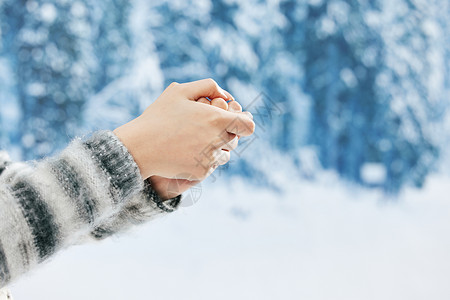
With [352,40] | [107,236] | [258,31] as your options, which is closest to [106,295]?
[107,236]

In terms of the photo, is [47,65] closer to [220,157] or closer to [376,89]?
[220,157]

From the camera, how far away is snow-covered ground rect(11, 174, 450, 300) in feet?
4.07

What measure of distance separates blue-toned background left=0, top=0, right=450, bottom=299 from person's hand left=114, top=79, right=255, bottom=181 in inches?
29.5

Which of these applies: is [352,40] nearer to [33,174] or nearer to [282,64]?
[282,64]

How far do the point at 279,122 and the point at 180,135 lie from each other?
1.02 m

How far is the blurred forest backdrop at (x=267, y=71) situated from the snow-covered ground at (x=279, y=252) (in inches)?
3.6

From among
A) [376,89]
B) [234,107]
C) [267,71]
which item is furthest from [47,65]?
[376,89]

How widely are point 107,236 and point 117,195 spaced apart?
0.18 metres

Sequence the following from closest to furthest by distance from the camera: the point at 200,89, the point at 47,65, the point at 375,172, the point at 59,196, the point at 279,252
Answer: the point at 59,196
the point at 200,89
the point at 47,65
the point at 279,252
the point at 375,172

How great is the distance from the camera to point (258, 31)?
1415 millimetres

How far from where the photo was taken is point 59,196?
1.28ft

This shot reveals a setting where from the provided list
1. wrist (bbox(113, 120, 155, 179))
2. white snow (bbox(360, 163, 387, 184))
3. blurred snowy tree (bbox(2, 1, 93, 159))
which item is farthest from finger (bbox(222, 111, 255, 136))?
white snow (bbox(360, 163, 387, 184))

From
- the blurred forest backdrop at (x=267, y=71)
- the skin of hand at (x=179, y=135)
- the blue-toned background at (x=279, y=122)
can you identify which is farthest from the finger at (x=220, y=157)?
the blurred forest backdrop at (x=267, y=71)

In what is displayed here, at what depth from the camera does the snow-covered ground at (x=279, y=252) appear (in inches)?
48.8
